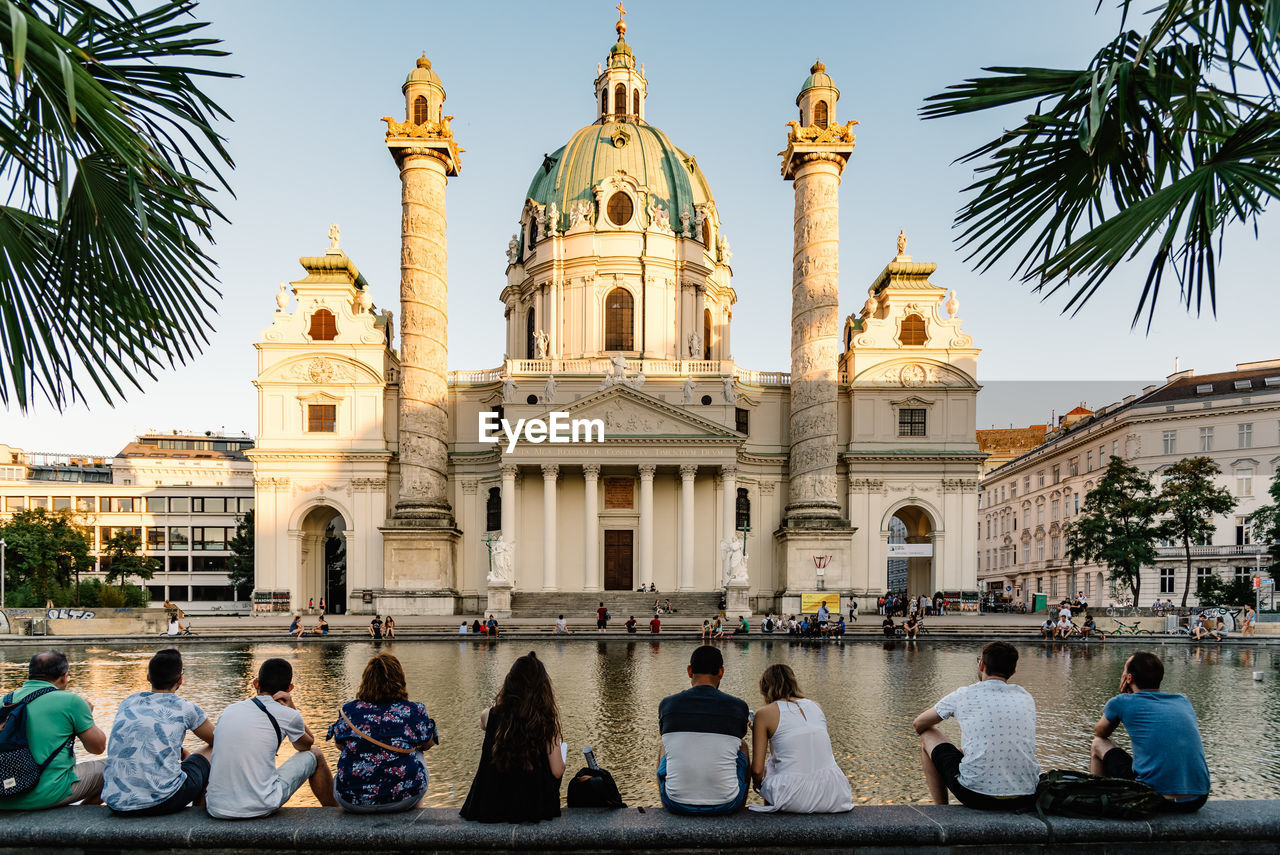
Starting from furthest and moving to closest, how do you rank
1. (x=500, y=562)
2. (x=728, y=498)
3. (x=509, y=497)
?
(x=728, y=498), (x=509, y=497), (x=500, y=562)

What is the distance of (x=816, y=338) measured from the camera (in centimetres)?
4962

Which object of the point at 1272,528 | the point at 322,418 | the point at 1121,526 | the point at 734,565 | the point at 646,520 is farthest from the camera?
the point at 322,418

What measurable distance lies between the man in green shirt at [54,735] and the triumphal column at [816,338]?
43.9m

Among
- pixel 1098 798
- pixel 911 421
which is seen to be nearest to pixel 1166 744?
pixel 1098 798

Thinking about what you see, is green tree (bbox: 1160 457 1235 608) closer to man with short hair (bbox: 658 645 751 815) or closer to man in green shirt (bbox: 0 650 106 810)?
man with short hair (bbox: 658 645 751 815)

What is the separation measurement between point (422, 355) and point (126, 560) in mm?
38076

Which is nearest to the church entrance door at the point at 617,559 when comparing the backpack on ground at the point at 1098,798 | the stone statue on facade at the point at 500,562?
the stone statue on facade at the point at 500,562

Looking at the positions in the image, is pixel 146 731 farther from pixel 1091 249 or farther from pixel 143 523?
pixel 143 523

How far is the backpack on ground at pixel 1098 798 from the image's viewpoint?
6121 mm

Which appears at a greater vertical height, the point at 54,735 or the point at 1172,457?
the point at 1172,457

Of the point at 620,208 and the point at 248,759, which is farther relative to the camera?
the point at 620,208

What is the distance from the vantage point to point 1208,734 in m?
13.2

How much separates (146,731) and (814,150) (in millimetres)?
47368

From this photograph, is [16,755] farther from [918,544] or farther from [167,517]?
[167,517]
